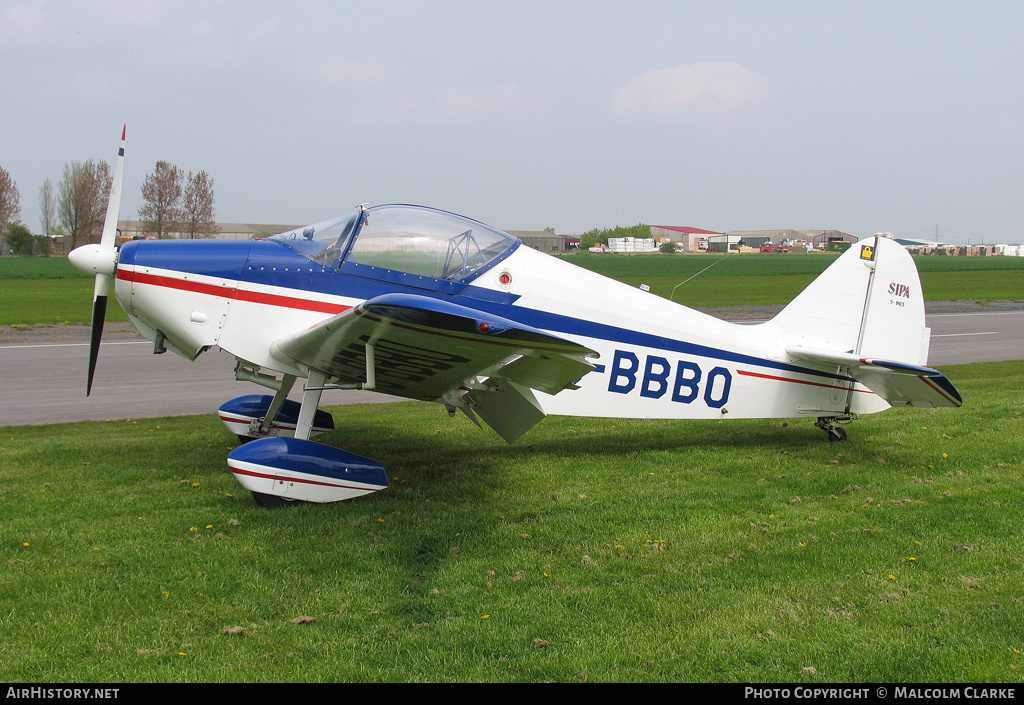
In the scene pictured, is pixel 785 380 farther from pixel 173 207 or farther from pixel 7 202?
pixel 7 202

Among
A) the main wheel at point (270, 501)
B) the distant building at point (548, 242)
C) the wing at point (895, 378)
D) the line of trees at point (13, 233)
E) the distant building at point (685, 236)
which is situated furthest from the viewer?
the distant building at point (685, 236)

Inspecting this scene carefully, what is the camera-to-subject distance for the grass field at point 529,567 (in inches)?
134

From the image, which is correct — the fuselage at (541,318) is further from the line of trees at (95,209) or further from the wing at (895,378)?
the line of trees at (95,209)

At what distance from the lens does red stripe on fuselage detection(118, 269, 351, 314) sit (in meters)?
5.89

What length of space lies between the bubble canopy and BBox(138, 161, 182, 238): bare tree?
143ft

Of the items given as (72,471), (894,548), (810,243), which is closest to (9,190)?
(72,471)

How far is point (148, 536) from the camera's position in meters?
4.88

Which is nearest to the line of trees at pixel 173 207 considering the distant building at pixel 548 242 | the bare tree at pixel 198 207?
the bare tree at pixel 198 207

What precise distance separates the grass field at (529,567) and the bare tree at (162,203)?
4258 centimetres

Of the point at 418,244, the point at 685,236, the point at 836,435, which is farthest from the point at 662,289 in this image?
the point at 685,236

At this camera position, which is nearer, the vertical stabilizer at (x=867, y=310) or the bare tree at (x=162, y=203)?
the vertical stabilizer at (x=867, y=310)

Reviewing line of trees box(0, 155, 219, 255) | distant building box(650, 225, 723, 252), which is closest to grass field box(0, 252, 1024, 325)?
line of trees box(0, 155, 219, 255)

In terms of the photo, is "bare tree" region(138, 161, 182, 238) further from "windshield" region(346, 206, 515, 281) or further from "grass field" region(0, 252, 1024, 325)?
"windshield" region(346, 206, 515, 281)

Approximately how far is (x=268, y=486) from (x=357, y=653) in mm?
2118
